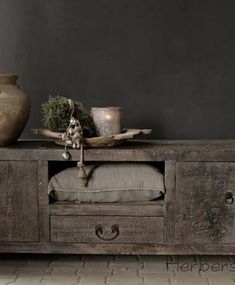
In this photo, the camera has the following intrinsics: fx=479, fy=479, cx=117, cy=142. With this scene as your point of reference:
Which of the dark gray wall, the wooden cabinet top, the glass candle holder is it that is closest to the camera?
the wooden cabinet top

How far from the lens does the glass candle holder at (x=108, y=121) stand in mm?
2113

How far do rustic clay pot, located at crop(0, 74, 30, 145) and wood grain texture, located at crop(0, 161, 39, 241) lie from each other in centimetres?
14

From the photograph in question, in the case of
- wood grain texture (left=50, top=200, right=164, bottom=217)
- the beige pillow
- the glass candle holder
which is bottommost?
wood grain texture (left=50, top=200, right=164, bottom=217)

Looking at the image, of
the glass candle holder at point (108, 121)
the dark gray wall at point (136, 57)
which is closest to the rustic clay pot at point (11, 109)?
the glass candle holder at point (108, 121)

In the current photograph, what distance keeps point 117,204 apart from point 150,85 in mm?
741

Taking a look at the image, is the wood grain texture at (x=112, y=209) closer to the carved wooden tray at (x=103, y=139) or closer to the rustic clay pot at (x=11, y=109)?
the carved wooden tray at (x=103, y=139)

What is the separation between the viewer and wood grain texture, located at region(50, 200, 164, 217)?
204 cm

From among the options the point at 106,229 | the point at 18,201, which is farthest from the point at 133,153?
the point at 18,201

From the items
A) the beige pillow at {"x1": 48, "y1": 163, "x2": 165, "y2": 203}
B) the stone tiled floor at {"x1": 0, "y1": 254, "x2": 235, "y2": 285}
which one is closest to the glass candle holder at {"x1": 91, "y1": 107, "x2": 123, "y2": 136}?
the beige pillow at {"x1": 48, "y1": 163, "x2": 165, "y2": 203}

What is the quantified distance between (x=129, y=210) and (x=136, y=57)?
33.8 inches

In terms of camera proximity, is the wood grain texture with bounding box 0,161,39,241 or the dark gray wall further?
the dark gray wall

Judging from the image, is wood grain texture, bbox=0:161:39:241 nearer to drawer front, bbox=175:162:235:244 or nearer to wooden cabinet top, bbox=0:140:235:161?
wooden cabinet top, bbox=0:140:235:161

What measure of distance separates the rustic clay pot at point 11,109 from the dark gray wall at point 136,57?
16.9 inches

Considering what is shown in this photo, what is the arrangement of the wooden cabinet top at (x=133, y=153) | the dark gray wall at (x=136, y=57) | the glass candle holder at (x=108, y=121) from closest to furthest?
the wooden cabinet top at (x=133, y=153), the glass candle holder at (x=108, y=121), the dark gray wall at (x=136, y=57)
